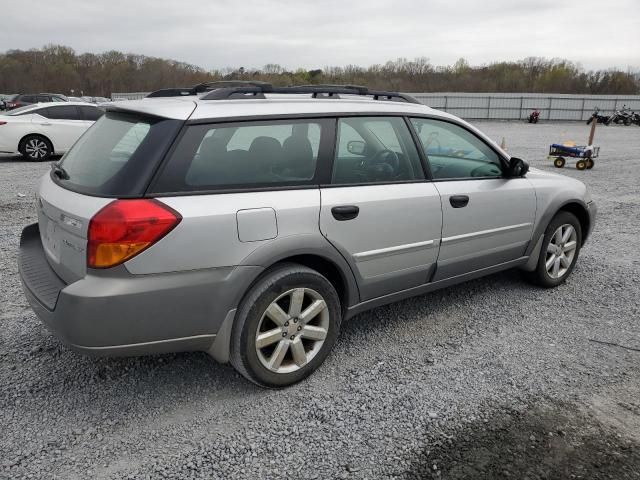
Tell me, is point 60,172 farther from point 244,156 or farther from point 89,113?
point 89,113

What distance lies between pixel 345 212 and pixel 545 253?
237 cm

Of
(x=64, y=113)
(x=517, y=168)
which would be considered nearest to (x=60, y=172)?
(x=517, y=168)

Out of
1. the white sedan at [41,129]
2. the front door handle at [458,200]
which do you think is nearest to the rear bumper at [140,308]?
the front door handle at [458,200]

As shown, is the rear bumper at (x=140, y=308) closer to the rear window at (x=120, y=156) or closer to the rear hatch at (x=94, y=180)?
the rear hatch at (x=94, y=180)

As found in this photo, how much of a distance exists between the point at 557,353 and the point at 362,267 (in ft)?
5.00

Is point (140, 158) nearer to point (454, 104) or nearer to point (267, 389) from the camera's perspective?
point (267, 389)

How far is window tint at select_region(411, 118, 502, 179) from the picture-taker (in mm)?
3609

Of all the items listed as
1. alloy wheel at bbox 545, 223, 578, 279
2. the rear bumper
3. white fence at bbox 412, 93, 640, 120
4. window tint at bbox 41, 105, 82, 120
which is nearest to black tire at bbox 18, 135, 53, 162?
window tint at bbox 41, 105, 82, 120

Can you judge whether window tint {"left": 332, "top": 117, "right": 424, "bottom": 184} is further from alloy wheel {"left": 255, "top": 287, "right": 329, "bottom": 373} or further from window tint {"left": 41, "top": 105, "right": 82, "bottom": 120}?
window tint {"left": 41, "top": 105, "right": 82, "bottom": 120}

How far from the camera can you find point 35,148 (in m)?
12.5

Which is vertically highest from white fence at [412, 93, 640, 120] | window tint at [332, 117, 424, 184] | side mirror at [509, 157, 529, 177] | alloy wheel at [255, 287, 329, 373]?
white fence at [412, 93, 640, 120]

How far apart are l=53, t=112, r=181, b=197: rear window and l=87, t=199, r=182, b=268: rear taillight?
102mm

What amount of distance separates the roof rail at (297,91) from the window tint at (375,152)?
39cm

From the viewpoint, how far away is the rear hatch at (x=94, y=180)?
246 centimetres
